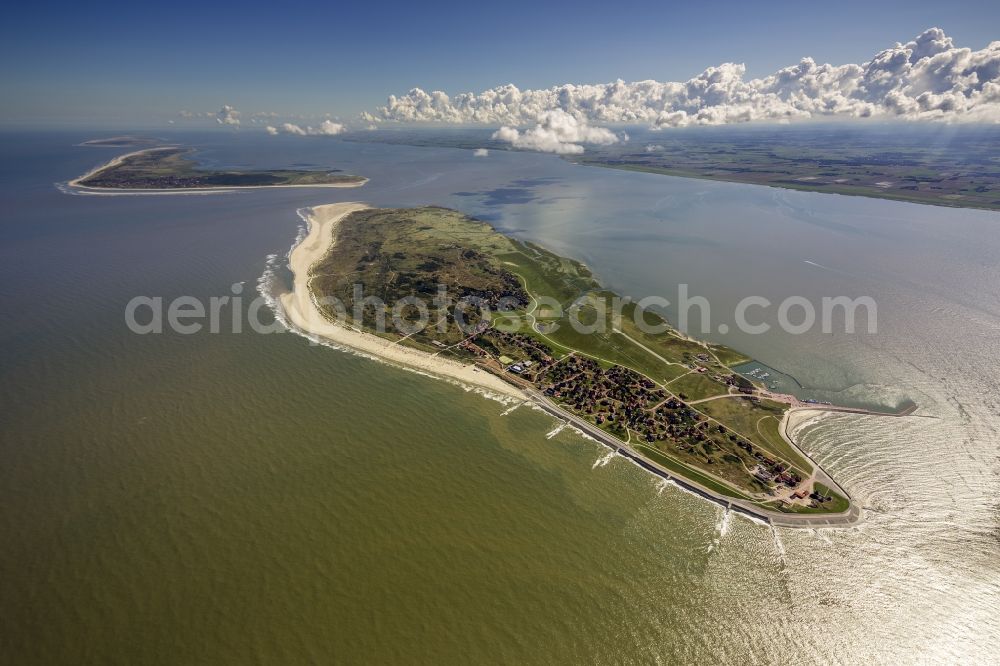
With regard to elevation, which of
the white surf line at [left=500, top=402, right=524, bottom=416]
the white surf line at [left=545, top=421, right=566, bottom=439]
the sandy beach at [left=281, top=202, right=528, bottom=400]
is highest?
the sandy beach at [left=281, top=202, right=528, bottom=400]

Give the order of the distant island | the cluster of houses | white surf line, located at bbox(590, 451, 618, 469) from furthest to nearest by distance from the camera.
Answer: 1. the cluster of houses
2. white surf line, located at bbox(590, 451, 618, 469)
3. the distant island

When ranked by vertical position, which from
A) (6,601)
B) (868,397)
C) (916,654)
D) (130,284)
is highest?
(130,284)

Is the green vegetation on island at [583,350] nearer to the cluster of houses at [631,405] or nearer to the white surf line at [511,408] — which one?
the cluster of houses at [631,405]

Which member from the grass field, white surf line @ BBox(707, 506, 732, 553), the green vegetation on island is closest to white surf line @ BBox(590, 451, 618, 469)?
the green vegetation on island

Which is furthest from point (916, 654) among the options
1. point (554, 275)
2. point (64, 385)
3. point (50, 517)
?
point (64, 385)

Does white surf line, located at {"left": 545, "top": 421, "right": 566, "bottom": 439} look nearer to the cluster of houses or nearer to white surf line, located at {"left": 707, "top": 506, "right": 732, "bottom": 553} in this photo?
the cluster of houses

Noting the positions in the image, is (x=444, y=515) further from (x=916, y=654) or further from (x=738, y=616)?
(x=916, y=654)

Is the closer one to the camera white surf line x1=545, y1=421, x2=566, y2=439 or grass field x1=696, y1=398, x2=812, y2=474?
grass field x1=696, y1=398, x2=812, y2=474
